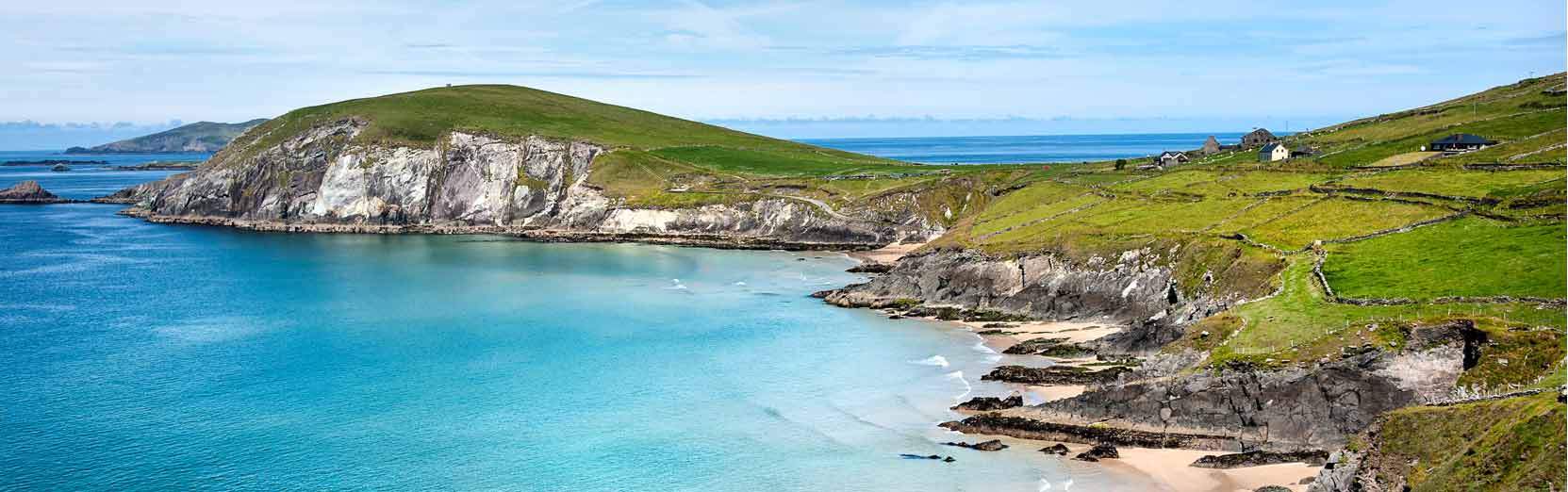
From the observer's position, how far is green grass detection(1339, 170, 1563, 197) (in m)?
86.8

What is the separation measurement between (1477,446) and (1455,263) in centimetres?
3407

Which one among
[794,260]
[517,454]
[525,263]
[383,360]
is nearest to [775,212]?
[794,260]

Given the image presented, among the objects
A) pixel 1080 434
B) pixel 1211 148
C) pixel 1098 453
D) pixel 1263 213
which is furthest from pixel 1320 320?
pixel 1211 148

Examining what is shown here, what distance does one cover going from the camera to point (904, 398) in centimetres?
6444

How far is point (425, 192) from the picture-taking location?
594 feet

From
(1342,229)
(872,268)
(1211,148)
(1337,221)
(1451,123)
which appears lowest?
(872,268)

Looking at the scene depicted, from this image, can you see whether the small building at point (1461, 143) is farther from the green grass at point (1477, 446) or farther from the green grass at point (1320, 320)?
the green grass at point (1477, 446)

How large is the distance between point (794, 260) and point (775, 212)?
24.1 metres

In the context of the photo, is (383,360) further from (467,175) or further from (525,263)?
(467,175)

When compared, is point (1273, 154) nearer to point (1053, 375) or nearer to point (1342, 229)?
point (1342, 229)

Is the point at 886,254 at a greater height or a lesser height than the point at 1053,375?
greater

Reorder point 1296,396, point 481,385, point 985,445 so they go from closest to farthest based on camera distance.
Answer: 1. point 1296,396
2. point 985,445
3. point 481,385

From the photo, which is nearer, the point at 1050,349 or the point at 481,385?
the point at 481,385

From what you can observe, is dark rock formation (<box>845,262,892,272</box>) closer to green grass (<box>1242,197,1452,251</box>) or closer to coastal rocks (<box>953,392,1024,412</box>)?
green grass (<box>1242,197,1452,251</box>)
